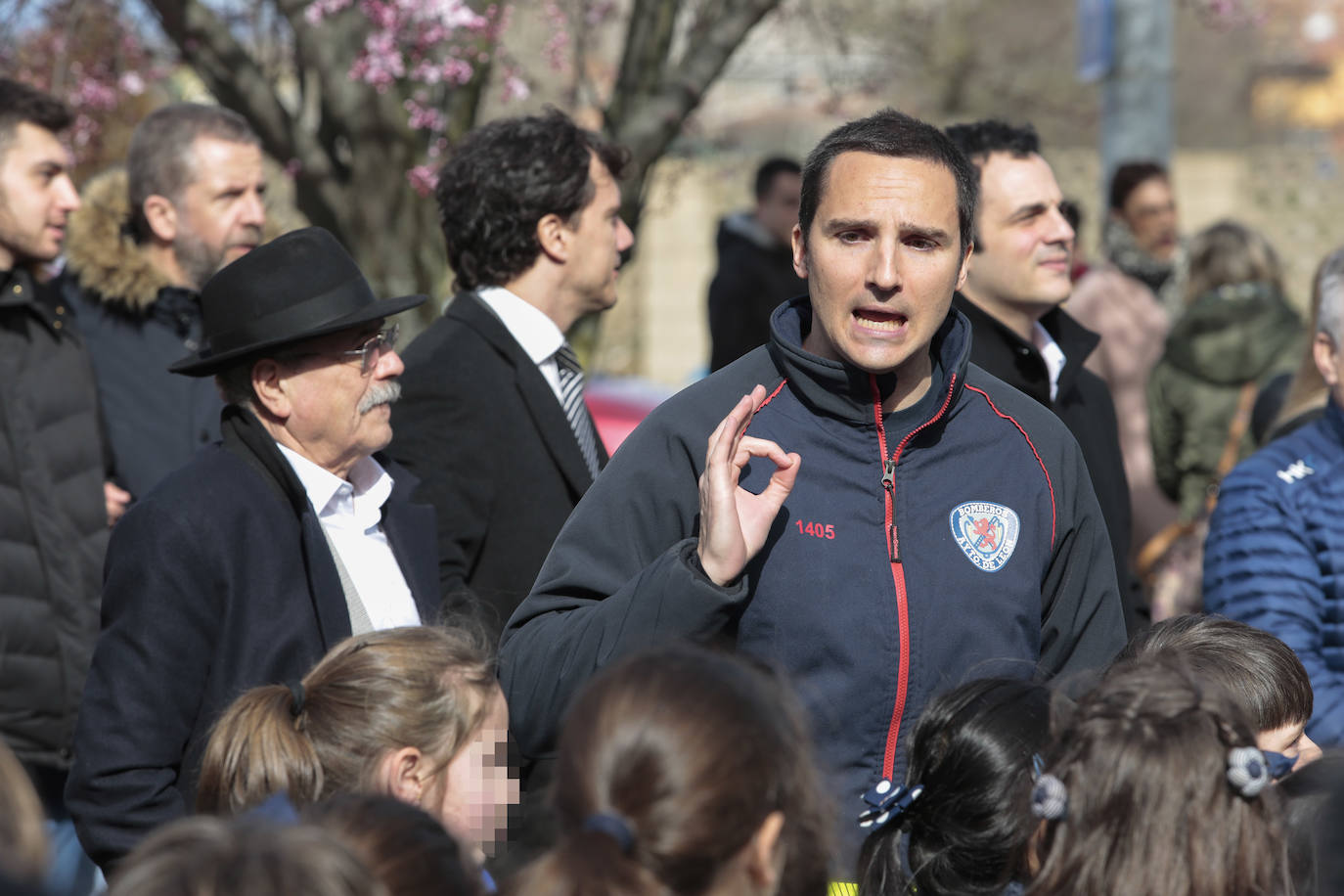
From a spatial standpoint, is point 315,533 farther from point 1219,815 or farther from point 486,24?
point 486,24

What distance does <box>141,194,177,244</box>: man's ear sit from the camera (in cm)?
461

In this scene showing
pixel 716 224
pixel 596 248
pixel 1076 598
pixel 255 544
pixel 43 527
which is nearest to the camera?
pixel 1076 598

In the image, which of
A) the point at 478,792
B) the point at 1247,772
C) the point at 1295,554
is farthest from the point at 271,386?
the point at 1295,554

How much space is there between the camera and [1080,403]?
161 inches

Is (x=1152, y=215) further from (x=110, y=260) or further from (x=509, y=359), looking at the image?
(x=110, y=260)

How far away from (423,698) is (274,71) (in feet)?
17.5

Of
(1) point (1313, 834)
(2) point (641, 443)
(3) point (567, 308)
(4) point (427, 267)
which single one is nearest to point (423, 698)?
(2) point (641, 443)

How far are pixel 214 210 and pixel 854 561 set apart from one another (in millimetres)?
2741

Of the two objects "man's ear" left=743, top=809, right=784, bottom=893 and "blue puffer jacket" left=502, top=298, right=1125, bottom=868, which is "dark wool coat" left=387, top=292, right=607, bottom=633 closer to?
"blue puffer jacket" left=502, top=298, right=1125, bottom=868

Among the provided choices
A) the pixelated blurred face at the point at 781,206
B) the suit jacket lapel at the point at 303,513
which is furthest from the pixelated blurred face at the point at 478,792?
the pixelated blurred face at the point at 781,206

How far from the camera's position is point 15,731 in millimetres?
3875

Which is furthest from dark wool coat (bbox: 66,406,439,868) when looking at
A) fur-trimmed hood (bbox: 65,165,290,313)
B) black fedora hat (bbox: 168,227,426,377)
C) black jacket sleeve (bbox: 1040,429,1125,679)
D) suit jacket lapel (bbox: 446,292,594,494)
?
fur-trimmed hood (bbox: 65,165,290,313)

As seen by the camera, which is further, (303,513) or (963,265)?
(303,513)

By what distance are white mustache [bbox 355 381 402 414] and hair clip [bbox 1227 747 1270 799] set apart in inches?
74.8
